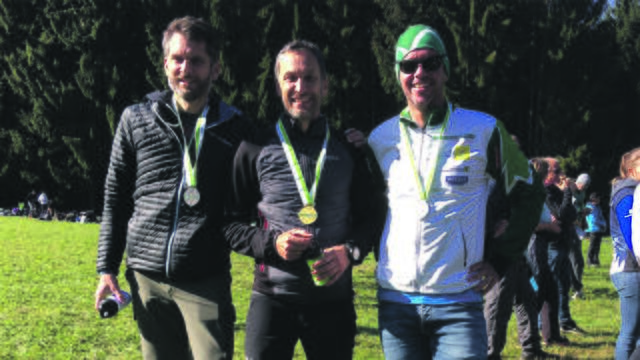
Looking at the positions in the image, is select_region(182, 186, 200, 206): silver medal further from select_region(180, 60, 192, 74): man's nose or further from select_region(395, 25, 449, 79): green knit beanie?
select_region(395, 25, 449, 79): green knit beanie

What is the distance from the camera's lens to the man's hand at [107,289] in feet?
11.3

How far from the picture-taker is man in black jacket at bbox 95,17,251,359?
3387 mm

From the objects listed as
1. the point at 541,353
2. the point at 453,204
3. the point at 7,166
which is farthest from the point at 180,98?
the point at 7,166

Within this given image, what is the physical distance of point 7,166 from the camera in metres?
37.7

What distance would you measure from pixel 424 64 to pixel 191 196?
1.31 meters

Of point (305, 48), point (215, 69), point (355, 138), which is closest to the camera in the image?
point (305, 48)

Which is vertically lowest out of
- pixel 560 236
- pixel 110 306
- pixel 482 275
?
pixel 560 236

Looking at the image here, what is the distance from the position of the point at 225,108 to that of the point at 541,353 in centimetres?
508

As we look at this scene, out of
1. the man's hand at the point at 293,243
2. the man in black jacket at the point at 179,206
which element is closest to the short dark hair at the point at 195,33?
the man in black jacket at the point at 179,206

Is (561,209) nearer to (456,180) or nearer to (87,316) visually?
(456,180)

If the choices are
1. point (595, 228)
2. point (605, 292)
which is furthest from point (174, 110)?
point (595, 228)

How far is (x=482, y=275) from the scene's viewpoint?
305 centimetres

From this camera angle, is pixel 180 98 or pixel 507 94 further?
pixel 507 94

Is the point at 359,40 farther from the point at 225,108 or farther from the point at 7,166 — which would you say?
the point at 225,108
